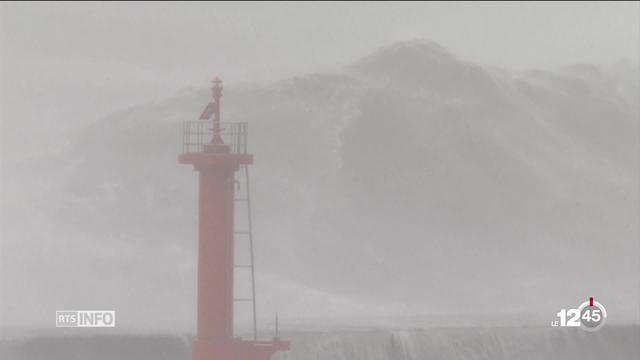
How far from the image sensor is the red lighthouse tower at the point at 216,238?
1265 inches

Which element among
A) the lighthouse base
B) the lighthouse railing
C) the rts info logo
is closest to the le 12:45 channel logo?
the rts info logo

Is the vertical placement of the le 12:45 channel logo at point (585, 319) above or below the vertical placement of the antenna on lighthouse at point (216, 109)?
above

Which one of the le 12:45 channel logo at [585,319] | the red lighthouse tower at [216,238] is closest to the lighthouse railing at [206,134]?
the red lighthouse tower at [216,238]

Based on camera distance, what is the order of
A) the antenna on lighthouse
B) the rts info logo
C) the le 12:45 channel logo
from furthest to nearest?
the rts info logo
the le 12:45 channel logo
the antenna on lighthouse

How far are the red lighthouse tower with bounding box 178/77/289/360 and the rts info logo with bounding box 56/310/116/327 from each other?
86.9 ft

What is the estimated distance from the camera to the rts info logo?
60.2 meters

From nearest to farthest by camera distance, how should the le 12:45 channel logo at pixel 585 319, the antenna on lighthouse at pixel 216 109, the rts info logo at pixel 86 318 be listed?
the antenna on lighthouse at pixel 216 109 → the le 12:45 channel logo at pixel 585 319 → the rts info logo at pixel 86 318

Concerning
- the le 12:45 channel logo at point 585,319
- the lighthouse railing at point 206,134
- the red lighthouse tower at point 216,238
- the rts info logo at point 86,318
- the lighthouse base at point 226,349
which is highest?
the rts info logo at point 86,318

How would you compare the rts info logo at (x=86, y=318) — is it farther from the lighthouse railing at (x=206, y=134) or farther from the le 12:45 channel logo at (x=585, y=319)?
the lighthouse railing at (x=206, y=134)

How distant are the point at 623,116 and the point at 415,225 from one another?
13.9 m

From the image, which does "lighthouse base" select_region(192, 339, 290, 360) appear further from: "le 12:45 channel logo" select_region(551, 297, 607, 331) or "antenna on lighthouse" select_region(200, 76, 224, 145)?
"le 12:45 channel logo" select_region(551, 297, 607, 331)

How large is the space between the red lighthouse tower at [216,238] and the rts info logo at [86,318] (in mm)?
26478

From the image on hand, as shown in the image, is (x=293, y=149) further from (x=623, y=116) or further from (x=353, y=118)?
(x=623, y=116)

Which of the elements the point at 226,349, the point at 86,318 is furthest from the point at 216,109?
the point at 86,318
